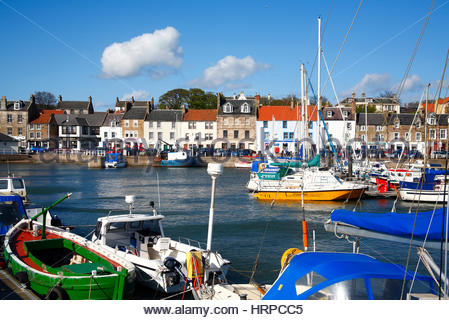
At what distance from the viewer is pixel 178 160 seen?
6981 cm

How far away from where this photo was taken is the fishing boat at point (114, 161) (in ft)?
226

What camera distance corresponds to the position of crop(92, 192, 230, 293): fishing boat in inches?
459

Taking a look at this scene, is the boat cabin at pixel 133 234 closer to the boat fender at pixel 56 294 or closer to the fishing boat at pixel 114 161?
the boat fender at pixel 56 294

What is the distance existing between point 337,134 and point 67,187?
49329 mm

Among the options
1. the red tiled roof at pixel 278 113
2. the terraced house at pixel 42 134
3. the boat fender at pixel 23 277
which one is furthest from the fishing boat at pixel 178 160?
the boat fender at pixel 23 277

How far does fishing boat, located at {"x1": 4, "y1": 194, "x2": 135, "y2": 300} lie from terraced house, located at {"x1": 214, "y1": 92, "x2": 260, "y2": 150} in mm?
64885

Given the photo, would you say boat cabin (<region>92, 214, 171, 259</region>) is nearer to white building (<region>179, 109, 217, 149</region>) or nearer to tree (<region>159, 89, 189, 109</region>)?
white building (<region>179, 109, 217, 149</region>)

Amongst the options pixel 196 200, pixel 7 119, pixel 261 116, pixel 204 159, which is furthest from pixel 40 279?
pixel 7 119

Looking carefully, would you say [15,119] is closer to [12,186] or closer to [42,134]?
[42,134]

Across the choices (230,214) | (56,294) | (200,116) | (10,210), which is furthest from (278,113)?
(56,294)

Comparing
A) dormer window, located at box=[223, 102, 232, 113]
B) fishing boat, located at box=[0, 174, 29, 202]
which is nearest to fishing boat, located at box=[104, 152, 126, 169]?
dormer window, located at box=[223, 102, 232, 113]

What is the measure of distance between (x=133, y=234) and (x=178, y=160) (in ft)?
182
